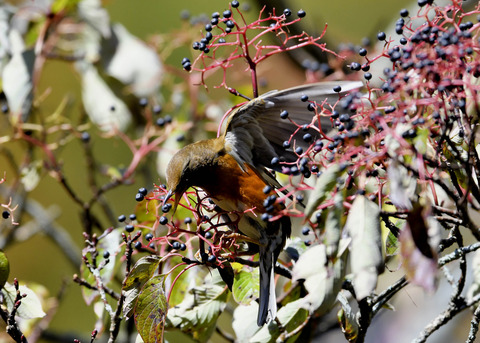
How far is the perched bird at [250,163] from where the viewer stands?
219 centimetres

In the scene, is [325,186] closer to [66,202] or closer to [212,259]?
[212,259]

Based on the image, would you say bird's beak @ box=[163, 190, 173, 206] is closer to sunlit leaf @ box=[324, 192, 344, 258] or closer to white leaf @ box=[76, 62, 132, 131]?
sunlit leaf @ box=[324, 192, 344, 258]

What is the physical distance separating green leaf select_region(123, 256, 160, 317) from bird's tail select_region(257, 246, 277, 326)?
42 centimetres

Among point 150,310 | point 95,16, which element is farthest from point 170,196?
point 95,16

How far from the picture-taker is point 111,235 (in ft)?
7.28

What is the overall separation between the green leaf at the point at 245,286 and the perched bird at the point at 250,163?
4cm

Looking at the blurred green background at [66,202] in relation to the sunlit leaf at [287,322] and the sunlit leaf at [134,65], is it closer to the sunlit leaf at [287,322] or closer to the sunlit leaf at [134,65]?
the sunlit leaf at [134,65]

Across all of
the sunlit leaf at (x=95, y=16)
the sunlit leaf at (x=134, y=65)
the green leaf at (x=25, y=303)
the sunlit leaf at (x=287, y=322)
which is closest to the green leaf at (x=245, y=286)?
the sunlit leaf at (x=287, y=322)

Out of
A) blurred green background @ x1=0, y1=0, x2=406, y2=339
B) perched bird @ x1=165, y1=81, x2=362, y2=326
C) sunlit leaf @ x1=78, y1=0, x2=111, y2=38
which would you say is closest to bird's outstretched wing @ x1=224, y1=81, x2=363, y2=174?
perched bird @ x1=165, y1=81, x2=362, y2=326

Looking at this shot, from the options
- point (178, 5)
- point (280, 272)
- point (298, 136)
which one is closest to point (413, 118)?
point (280, 272)

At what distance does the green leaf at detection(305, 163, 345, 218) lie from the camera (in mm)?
1311

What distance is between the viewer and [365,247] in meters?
1.23

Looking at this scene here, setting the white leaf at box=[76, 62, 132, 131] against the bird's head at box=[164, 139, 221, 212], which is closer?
the bird's head at box=[164, 139, 221, 212]

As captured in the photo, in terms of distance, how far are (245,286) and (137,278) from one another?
1.49ft
